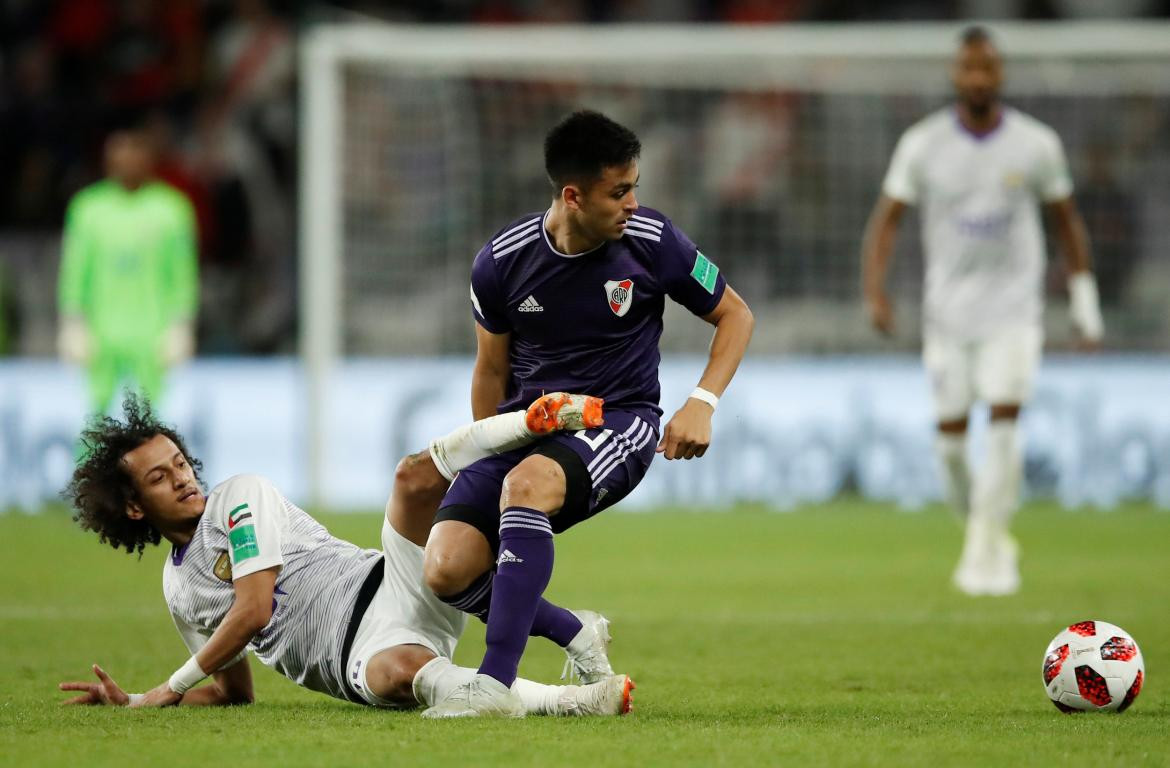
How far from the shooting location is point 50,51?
18438 mm

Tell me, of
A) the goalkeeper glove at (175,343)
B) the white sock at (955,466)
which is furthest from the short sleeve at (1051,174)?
the goalkeeper glove at (175,343)

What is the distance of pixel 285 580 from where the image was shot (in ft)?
16.9

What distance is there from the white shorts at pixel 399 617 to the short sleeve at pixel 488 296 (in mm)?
677

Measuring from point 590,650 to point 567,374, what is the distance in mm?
801

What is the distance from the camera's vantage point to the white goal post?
13.2 m

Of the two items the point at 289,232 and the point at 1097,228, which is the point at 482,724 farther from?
the point at 289,232

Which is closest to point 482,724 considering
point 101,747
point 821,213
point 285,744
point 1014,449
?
point 285,744

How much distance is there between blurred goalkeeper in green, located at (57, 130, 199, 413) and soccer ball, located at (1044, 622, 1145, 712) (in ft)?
25.8

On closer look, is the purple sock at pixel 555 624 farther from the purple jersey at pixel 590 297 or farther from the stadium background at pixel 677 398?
the purple jersey at pixel 590 297

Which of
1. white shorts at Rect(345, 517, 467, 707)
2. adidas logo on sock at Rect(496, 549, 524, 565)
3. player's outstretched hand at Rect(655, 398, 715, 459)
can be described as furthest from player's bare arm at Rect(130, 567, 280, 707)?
player's outstretched hand at Rect(655, 398, 715, 459)

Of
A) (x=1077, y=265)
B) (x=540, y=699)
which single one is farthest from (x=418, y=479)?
(x=1077, y=265)

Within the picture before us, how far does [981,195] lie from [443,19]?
11.1 meters

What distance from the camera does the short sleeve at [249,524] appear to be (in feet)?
16.0

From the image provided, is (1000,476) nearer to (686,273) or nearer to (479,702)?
(686,273)
